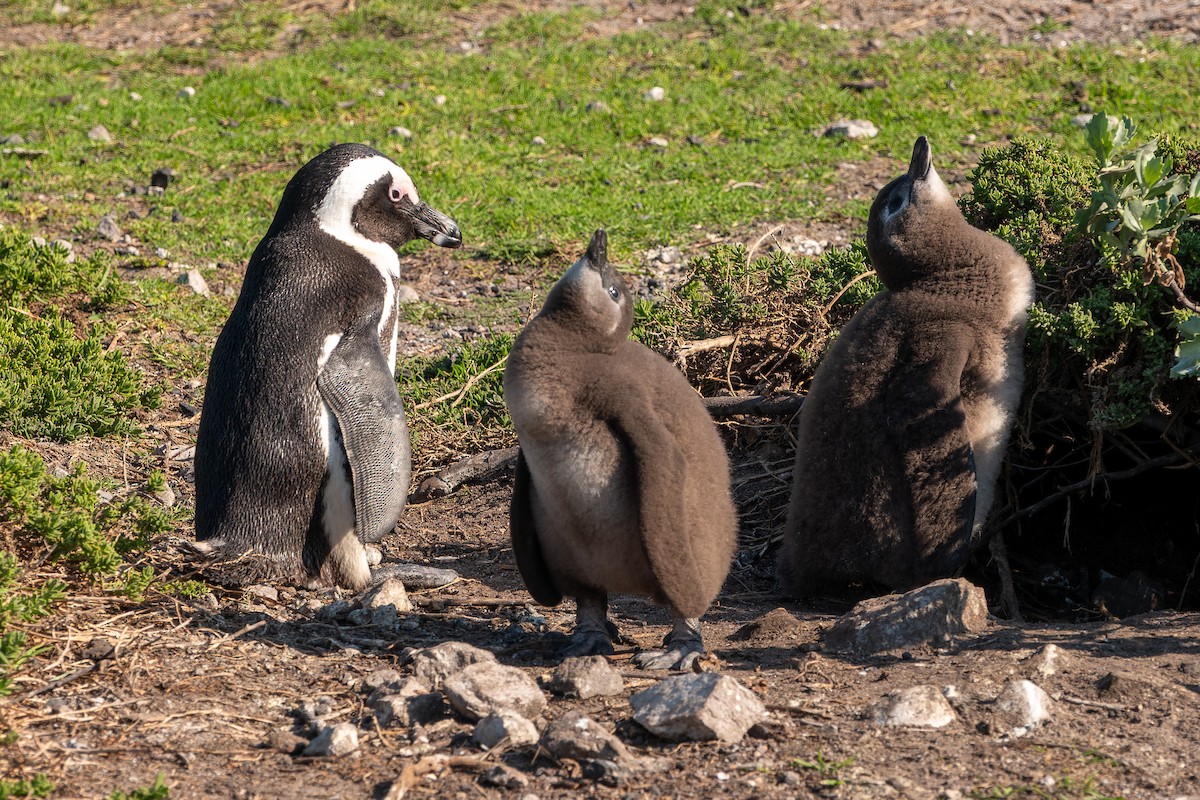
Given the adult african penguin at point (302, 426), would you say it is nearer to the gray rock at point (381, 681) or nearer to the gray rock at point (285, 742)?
the gray rock at point (381, 681)

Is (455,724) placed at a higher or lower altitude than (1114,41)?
lower

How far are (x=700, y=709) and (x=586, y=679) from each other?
1.27 feet

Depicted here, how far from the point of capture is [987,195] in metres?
5.04

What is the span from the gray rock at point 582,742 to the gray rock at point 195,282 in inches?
183

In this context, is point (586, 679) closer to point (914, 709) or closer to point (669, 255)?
point (914, 709)

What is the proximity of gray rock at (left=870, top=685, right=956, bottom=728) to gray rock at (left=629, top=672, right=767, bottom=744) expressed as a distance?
0.26m

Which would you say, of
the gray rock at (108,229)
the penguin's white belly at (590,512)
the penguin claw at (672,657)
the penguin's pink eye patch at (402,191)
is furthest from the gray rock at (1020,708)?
the gray rock at (108,229)

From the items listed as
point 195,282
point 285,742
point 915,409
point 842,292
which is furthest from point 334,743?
point 195,282

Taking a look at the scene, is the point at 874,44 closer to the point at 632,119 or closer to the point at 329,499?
the point at 632,119

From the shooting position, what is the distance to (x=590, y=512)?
3408 millimetres

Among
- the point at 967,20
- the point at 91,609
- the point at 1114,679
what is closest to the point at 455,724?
the point at 91,609

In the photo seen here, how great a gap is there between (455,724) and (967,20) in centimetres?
877

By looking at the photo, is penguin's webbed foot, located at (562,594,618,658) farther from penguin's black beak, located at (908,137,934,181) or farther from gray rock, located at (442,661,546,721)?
penguin's black beak, located at (908,137,934,181)

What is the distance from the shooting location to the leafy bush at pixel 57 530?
3.50 meters
